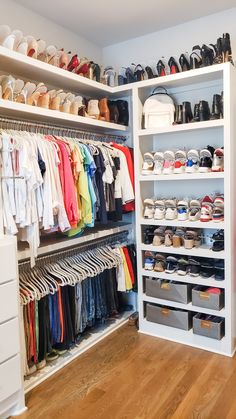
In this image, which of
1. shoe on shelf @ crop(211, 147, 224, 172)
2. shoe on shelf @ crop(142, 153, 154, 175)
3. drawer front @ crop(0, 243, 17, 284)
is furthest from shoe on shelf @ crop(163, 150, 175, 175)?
drawer front @ crop(0, 243, 17, 284)

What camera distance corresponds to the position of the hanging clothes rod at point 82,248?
2.36 meters

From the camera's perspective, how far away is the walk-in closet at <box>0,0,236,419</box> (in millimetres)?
1945

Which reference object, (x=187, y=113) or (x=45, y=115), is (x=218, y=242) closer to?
(x=187, y=113)

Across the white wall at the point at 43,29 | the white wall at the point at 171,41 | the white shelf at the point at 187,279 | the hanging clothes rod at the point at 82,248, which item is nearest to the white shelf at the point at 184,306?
the white shelf at the point at 187,279

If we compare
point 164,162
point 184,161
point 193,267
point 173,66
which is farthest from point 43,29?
point 193,267

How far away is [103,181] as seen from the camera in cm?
250

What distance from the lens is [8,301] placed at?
5.79ft

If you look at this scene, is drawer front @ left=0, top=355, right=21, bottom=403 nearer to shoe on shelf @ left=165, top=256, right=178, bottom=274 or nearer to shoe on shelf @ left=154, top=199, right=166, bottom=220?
shoe on shelf @ left=165, top=256, right=178, bottom=274

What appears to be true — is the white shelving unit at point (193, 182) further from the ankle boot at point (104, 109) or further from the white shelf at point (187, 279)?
the ankle boot at point (104, 109)

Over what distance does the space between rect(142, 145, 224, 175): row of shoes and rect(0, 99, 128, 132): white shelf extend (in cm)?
46

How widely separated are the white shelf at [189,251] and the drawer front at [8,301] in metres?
1.21

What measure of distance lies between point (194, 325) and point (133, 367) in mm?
551

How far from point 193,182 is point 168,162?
316 mm

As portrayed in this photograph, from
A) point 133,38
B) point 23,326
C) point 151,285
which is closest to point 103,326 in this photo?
point 151,285
